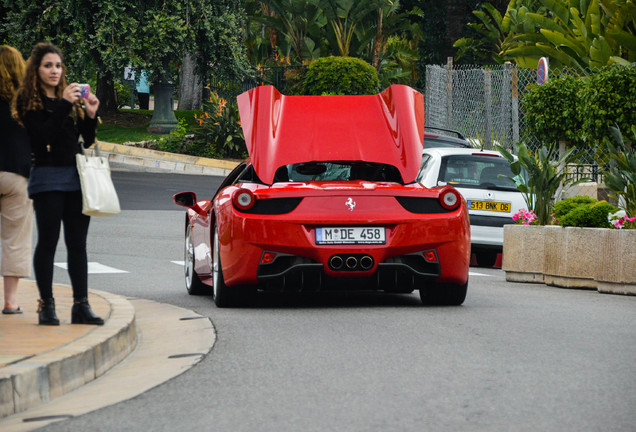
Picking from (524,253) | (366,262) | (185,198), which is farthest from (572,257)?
(185,198)

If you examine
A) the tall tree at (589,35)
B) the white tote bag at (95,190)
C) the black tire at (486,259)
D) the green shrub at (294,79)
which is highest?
the tall tree at (589,35)

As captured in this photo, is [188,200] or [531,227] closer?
[188,200]

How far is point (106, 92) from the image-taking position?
4184 cm

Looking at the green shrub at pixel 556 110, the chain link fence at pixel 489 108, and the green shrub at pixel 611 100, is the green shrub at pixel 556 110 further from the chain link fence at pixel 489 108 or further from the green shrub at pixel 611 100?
the chain link fence at pixel 489 108

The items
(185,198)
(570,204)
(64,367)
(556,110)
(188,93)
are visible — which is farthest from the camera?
(188,93)

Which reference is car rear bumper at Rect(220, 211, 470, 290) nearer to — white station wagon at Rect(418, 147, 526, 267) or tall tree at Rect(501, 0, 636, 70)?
white station wagon at Rect(418, 147, 526, 267)

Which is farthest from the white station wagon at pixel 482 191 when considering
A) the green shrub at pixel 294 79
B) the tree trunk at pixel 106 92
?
the tree trunk at pixel 106 92

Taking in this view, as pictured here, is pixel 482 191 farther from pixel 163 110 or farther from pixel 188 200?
pixel 163 110

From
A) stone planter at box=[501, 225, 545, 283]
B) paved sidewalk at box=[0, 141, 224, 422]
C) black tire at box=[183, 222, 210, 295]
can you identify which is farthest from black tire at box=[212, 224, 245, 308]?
stone planter at box=[501, 225, 545, 283]

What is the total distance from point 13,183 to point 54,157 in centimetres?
81

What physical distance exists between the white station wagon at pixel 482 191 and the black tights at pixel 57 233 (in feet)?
23.6

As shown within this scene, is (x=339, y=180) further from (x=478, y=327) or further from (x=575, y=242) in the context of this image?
(x=575, y=242)

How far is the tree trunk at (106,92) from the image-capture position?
39.2 m

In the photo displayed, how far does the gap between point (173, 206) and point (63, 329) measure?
17.1m
